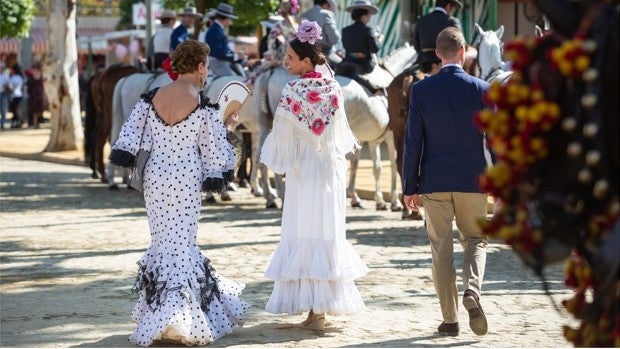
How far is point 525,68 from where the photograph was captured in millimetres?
3975

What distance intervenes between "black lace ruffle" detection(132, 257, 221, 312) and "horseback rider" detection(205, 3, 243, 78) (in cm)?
1085

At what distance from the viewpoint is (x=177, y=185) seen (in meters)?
8.90

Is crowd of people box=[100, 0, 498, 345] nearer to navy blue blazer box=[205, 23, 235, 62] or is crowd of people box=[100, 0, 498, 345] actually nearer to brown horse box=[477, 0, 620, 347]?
brown horse box=[477, 0, 620, 347]

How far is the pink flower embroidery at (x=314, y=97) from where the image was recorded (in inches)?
370

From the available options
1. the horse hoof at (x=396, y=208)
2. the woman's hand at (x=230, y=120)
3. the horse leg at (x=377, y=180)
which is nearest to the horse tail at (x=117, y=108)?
the horse leg at (x=377, y=180)

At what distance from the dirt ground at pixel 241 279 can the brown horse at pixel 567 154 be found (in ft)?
2.44

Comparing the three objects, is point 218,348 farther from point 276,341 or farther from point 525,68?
point 525,68

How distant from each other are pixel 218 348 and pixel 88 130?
569 inches

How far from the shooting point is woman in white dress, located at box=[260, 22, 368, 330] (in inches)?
360

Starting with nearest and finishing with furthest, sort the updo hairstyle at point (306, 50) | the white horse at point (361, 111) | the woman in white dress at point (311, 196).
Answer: the woman in white dress at point (311, 196), the updo hairstyle at point (306, 50), the white horse at point (361, 111)

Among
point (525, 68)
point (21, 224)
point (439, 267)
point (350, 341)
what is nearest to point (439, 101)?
point (439, 267)

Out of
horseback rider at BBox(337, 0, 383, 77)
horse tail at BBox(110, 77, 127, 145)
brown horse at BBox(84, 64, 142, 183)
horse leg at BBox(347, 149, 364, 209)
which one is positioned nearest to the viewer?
horseback rider at BBox(337, 0, 383, 77)

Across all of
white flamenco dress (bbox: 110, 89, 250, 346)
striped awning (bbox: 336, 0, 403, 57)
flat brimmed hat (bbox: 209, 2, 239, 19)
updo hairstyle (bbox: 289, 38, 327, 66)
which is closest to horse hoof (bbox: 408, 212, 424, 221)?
flat brimmed hat (bbox: 209, 2, 239, 19)

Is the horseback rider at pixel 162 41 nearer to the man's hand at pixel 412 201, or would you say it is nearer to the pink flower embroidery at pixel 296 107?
the pink flower embroidery at pixel 296 107
